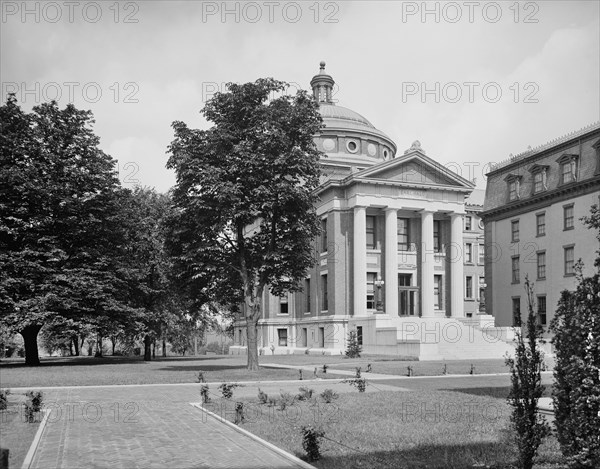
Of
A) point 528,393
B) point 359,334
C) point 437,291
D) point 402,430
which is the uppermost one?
point 437,291

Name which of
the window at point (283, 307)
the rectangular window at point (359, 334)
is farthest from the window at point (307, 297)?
the rectangular window at point (359, 334)

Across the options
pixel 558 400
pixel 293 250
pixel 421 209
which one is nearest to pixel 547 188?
pixel 421 209

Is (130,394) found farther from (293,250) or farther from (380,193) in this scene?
(380,193)

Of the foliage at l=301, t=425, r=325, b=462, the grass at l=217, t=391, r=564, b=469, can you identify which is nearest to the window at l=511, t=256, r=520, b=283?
the grass at l=217, t=391, r=564, b=469

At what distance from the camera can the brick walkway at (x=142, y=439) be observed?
11.5m

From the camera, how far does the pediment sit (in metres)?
60.8

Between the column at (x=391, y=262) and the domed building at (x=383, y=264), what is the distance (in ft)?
0.30

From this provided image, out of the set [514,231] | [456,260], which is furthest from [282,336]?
[514,231]

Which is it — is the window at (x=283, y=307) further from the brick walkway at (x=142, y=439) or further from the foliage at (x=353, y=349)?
the brick walkway at (x=142, y=439)

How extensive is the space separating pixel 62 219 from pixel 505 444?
37.8 metres

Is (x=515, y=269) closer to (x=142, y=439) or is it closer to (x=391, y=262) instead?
(x=391, y=262)

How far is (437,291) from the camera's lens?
2571 inches

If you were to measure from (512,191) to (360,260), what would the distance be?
15.4 m

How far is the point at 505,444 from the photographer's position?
1281 cm
